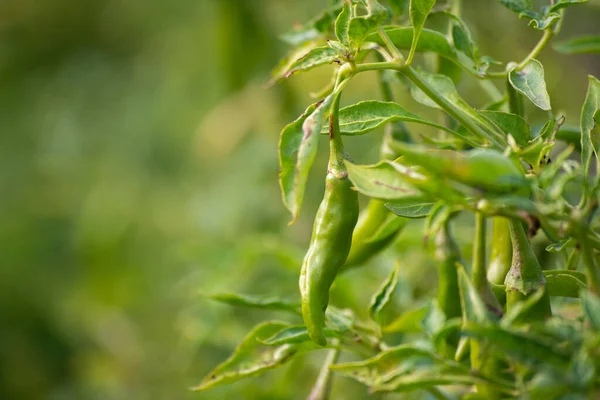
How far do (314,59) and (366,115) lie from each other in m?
0.07

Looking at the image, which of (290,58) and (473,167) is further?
(290,58)

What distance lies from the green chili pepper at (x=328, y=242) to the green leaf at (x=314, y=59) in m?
0.08

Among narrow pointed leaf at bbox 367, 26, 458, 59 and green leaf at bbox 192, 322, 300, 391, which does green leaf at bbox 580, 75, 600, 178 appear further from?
green leaf at bbox 192, 322, 300, 391

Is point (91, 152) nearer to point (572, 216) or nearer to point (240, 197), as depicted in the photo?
point (240, 197)

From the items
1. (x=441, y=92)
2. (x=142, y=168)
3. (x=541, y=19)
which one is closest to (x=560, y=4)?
(x=541, y=19)

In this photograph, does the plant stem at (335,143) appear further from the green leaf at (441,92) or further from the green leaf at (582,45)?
the green leaf at (582,45)

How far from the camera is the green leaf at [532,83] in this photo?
0.68 meters

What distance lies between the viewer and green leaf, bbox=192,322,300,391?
0.77 meters

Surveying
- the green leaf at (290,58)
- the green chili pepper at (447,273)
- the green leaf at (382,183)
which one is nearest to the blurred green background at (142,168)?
the green leaf at (290,58)

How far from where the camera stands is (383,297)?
31.8 inches

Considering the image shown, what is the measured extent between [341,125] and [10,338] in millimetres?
2824

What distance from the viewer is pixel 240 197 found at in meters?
2.24

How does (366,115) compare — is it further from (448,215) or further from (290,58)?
(290,58)

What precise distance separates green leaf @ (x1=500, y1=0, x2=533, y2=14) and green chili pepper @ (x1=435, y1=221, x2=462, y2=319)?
220 mm
